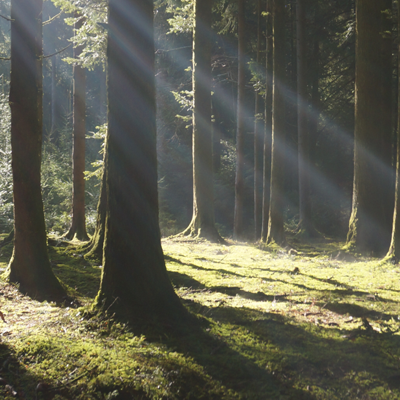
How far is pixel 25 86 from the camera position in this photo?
5648 mm

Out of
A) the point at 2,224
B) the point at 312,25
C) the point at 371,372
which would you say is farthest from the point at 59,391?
the point at 312,25

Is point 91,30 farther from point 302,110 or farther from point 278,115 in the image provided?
point 302,110

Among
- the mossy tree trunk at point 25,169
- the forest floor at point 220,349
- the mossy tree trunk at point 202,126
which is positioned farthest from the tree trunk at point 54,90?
the forest floor at point 220,349

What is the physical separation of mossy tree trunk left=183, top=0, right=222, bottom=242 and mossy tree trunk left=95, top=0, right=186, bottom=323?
9.50 m

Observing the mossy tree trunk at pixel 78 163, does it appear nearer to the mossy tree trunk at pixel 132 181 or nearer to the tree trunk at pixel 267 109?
the mossy tree trunk at pixel 132 181

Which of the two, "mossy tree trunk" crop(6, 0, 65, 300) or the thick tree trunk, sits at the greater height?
the thick tree trunk

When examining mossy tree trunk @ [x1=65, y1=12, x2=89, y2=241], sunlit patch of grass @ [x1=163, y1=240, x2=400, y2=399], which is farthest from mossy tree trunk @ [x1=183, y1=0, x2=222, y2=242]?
sunlit patch of grass @ [x1=163, y1=240, x2=400, y2=399]

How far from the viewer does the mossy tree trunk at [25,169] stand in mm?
5586

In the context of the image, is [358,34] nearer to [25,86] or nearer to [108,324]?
[25,86]

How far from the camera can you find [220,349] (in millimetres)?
3863

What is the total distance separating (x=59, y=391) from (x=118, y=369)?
1.64 ft

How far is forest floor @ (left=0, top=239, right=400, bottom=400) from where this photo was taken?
315 cm

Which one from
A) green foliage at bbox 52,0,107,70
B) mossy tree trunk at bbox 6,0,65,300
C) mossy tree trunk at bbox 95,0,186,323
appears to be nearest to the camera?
mossy tree trunk at bbox 95,0,186,323

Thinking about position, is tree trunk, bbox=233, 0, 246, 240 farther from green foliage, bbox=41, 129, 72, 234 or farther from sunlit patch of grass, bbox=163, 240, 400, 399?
sunlit patch of grass, bbox=163, 240, 400, 399
